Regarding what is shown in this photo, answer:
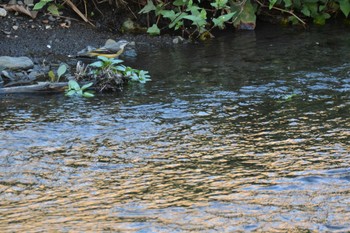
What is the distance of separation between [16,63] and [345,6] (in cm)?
453

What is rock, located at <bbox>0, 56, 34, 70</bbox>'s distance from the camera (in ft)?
26.2

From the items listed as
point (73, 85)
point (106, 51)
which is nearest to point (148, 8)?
point (106, 51)

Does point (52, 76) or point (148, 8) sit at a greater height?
point (148, 8)

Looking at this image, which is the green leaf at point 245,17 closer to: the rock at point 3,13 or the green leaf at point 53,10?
the green leaf at point 53,10

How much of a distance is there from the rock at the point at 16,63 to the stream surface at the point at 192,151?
745 mm

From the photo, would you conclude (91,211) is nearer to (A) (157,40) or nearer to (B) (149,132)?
(B) (149,132)

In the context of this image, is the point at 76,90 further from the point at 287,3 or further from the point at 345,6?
the point at 345,6

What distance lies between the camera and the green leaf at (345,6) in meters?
9.98

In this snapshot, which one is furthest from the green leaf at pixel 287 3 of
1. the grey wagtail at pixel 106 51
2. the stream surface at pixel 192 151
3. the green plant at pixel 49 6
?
the green plant at pixel 49 6

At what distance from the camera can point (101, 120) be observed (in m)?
6.45

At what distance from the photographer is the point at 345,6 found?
10008mm

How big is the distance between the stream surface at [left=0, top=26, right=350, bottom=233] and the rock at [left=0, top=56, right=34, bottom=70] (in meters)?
0.75

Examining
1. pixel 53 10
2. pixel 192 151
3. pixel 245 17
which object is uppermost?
pixel 53 10

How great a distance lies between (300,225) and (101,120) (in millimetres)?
2685
